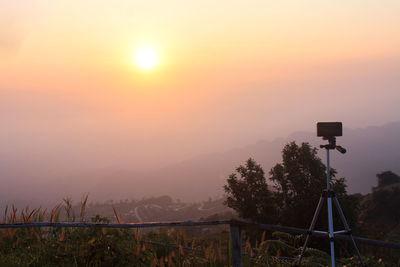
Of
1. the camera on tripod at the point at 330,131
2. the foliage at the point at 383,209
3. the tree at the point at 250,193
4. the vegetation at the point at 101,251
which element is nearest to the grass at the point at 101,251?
the vegetation at the point at 101,251

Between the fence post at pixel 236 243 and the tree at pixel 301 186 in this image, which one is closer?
the fence post at pixel 236 243

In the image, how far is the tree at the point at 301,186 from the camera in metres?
14.6

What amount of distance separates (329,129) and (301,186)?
9.36 metres

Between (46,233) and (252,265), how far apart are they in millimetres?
3799

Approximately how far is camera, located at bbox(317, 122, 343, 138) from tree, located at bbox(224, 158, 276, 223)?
9.50 m

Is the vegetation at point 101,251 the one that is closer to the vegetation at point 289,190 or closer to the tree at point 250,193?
the vegetation at point 289,190

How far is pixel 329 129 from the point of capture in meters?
6.08

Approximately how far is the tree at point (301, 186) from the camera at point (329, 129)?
9.06 m

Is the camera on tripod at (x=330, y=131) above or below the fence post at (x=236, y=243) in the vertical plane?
above

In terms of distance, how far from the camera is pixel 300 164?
1531 cm

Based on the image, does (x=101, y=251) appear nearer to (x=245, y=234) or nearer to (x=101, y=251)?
(x=101, y=251)

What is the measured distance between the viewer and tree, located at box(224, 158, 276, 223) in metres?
15.3

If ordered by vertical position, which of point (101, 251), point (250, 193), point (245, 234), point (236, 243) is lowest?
point (245, 234)

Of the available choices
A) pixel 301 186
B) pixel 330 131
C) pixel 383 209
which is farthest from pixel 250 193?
pixel 383 209
